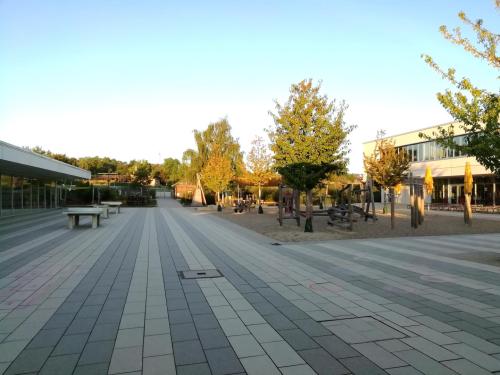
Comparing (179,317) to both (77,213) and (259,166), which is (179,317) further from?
(259,166)

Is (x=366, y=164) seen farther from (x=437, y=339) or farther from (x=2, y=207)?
(x=437, y=339)

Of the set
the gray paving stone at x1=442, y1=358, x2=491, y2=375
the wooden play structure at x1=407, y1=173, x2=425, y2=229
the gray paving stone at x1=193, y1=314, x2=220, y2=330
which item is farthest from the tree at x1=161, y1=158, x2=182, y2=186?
the gray paving stone at x1=442, y1=358, x2=491, y2=375

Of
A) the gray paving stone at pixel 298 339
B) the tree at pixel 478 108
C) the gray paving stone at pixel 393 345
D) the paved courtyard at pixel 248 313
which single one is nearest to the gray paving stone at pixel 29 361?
the paved courtyard at pixel 248 313

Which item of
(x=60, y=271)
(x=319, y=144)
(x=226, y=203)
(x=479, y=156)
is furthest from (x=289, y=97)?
(x=226, y=203)

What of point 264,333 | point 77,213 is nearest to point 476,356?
point 264,333

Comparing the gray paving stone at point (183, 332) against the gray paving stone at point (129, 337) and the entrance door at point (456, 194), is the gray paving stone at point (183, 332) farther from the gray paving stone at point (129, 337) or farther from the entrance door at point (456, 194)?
the entrance door at point (456, 194)

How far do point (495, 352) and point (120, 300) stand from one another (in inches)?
183

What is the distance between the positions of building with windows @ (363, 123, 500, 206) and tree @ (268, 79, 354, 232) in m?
19.2

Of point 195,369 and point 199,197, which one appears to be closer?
point 195,369

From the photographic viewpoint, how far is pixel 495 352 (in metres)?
3.75

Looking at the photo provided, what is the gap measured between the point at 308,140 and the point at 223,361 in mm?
12234

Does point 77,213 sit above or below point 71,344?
above

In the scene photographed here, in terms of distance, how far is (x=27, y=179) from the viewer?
26.3 m

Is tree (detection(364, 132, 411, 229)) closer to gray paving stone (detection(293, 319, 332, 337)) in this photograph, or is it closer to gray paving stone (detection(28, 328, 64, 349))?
gray paving stone (detection(293, 319, 332, 337))
